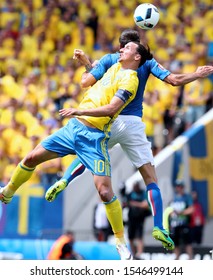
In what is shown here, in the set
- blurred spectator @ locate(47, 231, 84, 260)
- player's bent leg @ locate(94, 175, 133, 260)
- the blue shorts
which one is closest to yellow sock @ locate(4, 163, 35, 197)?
the blue shorts

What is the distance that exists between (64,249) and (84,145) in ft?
19.9

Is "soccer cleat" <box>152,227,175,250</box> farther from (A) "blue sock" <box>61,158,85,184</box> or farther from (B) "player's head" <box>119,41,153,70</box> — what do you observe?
(B) "player's head" <box>119,41,153,70</box>

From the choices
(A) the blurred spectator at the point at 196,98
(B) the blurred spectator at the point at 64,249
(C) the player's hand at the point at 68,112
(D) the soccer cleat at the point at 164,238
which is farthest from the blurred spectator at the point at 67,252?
(C) the player's hand at the point at 68,112

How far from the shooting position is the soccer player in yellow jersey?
11188 mm

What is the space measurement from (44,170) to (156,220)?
7.63 meters

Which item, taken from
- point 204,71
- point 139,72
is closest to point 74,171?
point 139,72

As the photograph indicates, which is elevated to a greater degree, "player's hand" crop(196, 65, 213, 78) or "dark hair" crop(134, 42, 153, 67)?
"dark hair" crop(134, 42, 153, 67)

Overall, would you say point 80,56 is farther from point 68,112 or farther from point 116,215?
point 116,215

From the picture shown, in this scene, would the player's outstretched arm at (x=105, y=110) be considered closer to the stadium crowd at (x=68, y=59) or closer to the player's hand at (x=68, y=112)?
the player's hand at (x=68, y=112)

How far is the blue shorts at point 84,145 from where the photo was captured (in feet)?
36.8

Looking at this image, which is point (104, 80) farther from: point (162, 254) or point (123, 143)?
point (162, 254)

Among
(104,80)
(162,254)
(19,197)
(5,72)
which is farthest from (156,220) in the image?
(5,72)

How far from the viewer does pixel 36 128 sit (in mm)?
19453

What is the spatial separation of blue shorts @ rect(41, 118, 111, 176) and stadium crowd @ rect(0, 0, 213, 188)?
659 centimetres
